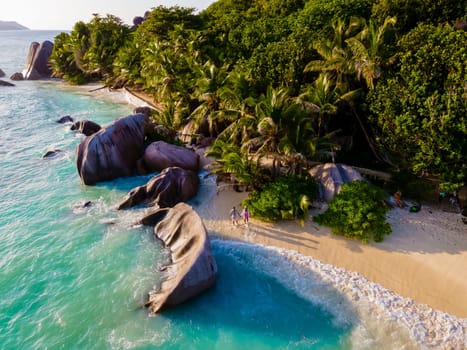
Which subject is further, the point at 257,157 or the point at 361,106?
the point at 361,106

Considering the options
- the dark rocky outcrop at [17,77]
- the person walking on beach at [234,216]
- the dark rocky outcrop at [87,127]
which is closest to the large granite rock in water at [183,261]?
the person walking on beach at [234,216]

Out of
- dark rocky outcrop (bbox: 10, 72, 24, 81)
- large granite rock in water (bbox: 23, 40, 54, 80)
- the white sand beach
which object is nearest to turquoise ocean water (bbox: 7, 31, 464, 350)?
the white sand beach

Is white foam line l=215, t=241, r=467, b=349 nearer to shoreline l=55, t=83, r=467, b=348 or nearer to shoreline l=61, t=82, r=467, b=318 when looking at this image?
shoreline l=55, t=83, r=467, b=348

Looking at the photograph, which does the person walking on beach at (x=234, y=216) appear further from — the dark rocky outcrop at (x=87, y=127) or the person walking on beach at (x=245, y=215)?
the dark rocky outcrop at (x=87, y=127)

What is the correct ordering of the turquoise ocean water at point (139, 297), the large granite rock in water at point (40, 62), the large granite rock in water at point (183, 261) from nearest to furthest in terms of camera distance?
1. the turquoise ocean water at point (139, 297)
2. the large granite rock in water at point (183, 261)
3. the large granite rock in water at point (40, 62)

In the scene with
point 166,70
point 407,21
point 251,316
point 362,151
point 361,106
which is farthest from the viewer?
point 166,70

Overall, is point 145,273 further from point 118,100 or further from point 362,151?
point 118,100

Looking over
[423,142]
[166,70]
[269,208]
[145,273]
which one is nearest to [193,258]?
[145,273]
